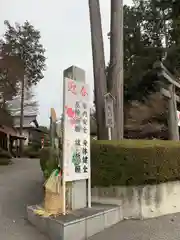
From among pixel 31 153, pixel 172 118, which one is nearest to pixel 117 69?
pixel 172 118

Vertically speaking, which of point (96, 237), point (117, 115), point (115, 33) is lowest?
point (96, 237)

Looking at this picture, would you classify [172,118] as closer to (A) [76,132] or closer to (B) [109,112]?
(B) [109,112]

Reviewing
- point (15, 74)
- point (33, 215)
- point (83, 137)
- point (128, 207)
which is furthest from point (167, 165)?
point (15, 74)

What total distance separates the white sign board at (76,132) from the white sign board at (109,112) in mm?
1033

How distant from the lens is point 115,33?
276 inches

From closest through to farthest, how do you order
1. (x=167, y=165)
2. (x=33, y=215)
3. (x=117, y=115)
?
1. (x=33, y=215)
2. (x=167, y=165)
3. (x=117, y=115)

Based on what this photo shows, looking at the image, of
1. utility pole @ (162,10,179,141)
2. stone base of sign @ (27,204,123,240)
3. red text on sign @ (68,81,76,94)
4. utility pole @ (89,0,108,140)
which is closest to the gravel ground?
stone base of sign @ (27,204,123,240)

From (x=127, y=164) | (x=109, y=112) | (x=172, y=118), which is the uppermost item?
(x=172, y=118)

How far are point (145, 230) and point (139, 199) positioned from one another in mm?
591

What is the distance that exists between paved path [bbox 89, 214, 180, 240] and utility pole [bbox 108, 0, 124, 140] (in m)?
2.31

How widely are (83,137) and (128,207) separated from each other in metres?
1.52

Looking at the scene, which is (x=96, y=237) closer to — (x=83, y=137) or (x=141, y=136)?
(x=83, y=137)

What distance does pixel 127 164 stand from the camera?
492cm

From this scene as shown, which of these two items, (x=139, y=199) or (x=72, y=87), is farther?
(x=139, y=199)
